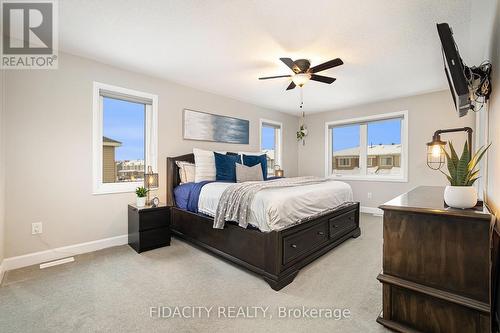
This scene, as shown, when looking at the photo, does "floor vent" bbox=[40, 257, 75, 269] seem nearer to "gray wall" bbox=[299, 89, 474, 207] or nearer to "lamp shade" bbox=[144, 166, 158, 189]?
"lamp shade" bbox=[144, 166, 158, 189]

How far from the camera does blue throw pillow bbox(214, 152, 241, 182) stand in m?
3.65

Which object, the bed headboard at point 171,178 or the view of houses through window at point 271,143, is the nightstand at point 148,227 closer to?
the bed headboard at point 171,178

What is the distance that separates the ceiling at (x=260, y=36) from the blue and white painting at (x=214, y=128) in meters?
0.65

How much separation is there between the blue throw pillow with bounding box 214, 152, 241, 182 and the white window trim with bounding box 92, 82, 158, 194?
0.95m

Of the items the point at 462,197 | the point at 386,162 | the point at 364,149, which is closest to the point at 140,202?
the point at 462,197

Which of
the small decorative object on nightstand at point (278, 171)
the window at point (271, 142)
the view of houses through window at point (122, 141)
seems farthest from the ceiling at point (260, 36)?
the small decorative object on nightstand at point (278, 171)

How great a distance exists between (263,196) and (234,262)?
84 centimetres

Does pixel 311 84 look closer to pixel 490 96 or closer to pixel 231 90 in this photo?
pixel 231 90

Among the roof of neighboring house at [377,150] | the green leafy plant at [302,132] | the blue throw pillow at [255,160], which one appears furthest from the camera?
the green leafy plant at [302,132]


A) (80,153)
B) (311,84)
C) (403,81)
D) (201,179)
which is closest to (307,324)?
(201,179)

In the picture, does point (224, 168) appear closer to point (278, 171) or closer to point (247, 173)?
point (247, 173)

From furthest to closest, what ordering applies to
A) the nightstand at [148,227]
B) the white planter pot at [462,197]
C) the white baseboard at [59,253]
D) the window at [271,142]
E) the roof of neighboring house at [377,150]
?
the window at [271,142] < the roof of neighboring house at [377,150] < the nightstand at [148,227] < the white baseboard at [59,253] < the white planter pot at [462,197]

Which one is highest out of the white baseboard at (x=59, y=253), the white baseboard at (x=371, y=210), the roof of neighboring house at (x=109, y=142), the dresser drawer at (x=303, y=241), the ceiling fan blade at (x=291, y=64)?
the ceiling fan blade at (x=291, y=64)

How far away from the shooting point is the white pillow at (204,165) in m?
3.59
